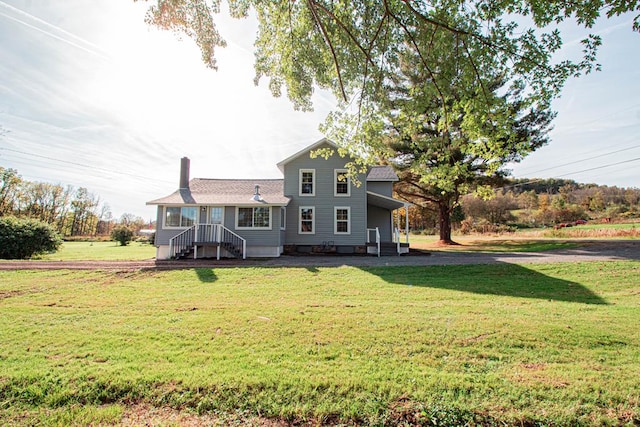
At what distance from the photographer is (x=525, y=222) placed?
51.4 m

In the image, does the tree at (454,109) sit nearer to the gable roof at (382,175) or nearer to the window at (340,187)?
the window at (340,187)

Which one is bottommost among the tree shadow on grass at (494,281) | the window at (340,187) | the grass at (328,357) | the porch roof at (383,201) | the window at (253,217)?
the grass at (328,357)

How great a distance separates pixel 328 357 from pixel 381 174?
59.2 ft

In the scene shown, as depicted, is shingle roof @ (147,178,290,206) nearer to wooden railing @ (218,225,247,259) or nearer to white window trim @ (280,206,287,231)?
white window trim @ (280,206,287,231)

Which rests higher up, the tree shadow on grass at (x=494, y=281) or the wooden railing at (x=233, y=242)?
the wooden railing at (x=233, y=242)

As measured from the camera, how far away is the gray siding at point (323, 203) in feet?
60.1

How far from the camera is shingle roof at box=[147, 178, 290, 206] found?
16.9 meters

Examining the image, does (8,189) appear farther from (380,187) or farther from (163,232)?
(380,187)

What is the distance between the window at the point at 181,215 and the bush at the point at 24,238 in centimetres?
835

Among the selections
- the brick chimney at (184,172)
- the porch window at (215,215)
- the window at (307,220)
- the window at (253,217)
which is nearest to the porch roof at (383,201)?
→ the window at (307,220)

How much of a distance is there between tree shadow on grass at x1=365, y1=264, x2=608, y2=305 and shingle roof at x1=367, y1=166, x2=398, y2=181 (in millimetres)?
9344

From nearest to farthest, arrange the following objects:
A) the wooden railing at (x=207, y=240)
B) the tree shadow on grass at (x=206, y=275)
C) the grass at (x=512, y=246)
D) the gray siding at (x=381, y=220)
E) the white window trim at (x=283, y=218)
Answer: the tree shadow on grass at (x=206, y=275)
the wooden railing at (x=207, y=240)
the white window trim at (x=283, y=218)
the grass at (x=512, y=246)
the gray siding at (x=381, y=220)

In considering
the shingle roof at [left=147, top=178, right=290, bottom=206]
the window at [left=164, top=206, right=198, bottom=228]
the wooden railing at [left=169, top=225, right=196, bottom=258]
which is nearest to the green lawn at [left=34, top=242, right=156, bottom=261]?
the wooden railing at [left=169, top=225, right=196, bottom=258]

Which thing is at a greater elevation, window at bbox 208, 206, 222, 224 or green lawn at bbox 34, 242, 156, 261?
window at bbox 208, 206, 222, 224
